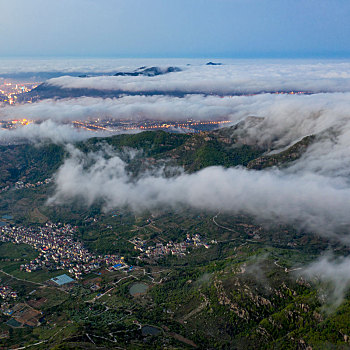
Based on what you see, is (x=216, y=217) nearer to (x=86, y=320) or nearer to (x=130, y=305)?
(x=130, y=305)

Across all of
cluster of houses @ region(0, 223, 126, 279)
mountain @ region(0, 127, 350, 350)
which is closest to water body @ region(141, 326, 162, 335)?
mountain @ region(0, 127, 350, 350)

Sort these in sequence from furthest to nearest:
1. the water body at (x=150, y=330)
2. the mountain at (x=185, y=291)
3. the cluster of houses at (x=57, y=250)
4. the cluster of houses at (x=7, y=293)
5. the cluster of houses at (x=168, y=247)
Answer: the cluster of houses at (x=168, y=247) < the cluster of houses at (x=57, y=250) < the cluster of houses at (x=7, y=293) < the water body at (x=150, y=330) < the mountain at (x=185, y=291)

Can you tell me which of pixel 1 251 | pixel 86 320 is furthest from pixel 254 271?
pixel 1 251

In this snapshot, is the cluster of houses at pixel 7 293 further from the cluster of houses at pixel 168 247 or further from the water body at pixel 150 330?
the cluster of houses at pixel 168 247

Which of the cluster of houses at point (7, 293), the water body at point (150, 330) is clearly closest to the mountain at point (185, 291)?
the water body at point (150, 330)

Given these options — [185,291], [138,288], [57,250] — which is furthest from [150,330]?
[57,250]

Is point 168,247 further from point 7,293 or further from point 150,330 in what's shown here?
point 7,293
